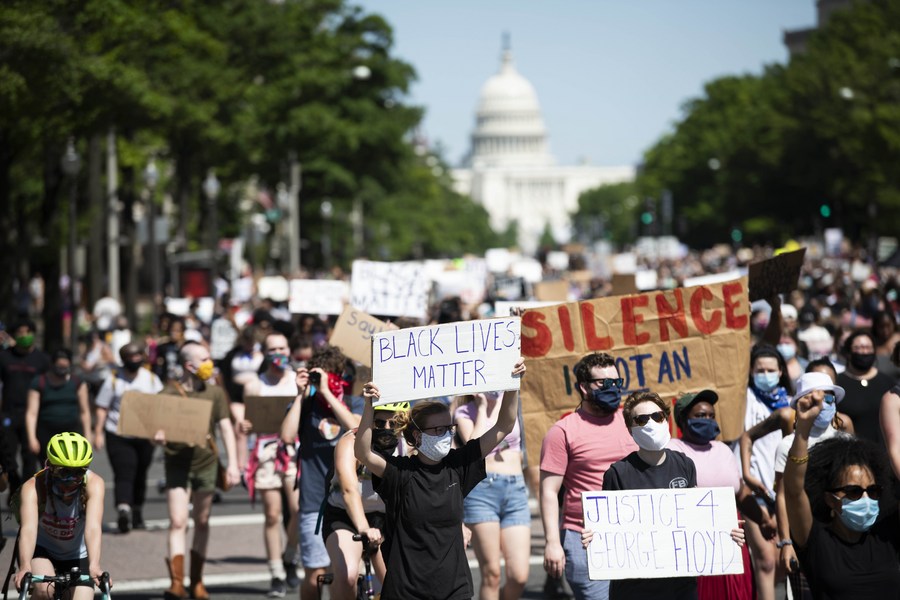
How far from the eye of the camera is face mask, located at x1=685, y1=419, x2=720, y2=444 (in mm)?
8266

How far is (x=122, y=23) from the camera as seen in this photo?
85.0 ft

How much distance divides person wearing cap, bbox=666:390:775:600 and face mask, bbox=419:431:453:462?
1.22 metres

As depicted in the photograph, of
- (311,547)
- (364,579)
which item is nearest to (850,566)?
(364,579)

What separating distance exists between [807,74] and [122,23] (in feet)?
160

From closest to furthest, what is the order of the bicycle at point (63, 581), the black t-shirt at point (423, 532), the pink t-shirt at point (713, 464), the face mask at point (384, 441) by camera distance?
the black t-shirt at point (423, 532) → the bicycle at point (63, 581) → the face mask at point (384, 441) → the pink t-shirt at point (713, 464)

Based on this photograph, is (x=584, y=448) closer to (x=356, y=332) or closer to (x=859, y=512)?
(x=859, y=512)

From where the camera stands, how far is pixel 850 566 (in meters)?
6.48

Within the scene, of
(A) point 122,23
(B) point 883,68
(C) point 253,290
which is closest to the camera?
(A) point 122,23

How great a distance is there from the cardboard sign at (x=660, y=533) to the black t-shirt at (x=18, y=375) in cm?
900

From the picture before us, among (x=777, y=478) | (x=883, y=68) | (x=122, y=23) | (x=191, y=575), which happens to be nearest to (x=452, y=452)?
(x=777, y=478)

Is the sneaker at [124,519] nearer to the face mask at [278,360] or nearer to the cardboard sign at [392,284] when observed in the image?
the face mask at [278,360]

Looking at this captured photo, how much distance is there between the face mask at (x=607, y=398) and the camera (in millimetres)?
8281

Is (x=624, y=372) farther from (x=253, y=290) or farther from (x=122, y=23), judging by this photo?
(x=253, y=290)

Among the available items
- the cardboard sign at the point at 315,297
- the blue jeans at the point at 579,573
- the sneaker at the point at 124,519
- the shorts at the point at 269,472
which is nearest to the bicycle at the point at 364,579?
the blue jeans at the point at 579,573
